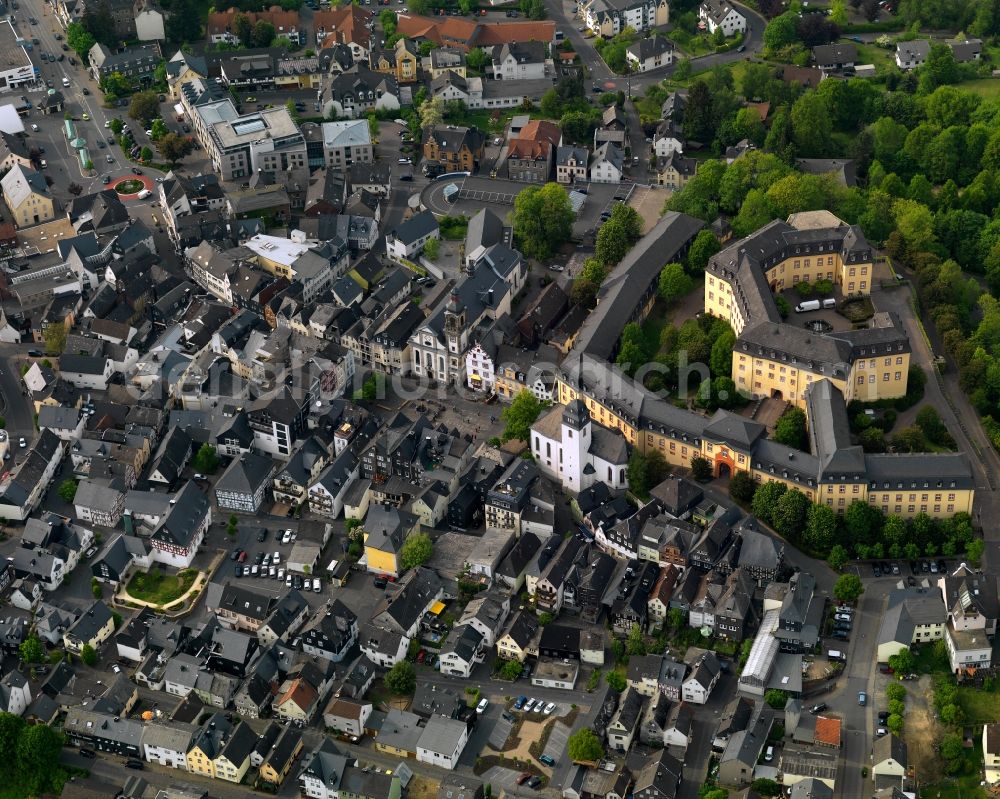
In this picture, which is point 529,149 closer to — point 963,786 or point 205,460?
point 205,460

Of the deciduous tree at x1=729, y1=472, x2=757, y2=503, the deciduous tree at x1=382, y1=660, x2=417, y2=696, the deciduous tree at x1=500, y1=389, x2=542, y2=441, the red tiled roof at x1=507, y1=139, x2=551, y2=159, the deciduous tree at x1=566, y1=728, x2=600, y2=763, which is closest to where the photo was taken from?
the deciduous tree at x1=566, y1=728, x2=600, y2=763

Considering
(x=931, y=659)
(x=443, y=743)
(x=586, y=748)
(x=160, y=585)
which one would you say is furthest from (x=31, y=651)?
(x=931, y=659)

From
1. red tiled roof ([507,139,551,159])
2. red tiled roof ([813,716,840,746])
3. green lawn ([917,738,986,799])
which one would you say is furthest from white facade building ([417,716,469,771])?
red tiled roof ([507,139,551,159])

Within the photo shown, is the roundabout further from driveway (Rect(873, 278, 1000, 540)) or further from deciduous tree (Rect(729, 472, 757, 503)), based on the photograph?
driveway (Rect(873, 278, 1000, 540))

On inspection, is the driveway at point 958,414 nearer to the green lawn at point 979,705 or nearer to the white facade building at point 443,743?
the green lawn at point 979,705

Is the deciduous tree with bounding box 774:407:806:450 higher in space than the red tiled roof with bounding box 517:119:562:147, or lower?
lower

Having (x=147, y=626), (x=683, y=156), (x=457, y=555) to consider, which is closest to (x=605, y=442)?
(x=457, y=555)

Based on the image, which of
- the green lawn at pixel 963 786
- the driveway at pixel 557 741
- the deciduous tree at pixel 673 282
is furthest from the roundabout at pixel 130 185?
the green lawn at pixel 963 786
